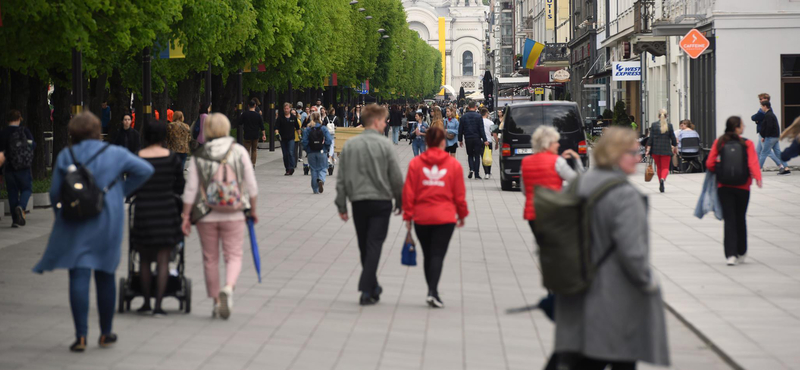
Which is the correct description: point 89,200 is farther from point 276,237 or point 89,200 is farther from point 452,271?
point 276,237

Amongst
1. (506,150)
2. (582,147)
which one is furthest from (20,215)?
(582,147)

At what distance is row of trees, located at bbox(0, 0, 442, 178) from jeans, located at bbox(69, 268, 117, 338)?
7.38 metres

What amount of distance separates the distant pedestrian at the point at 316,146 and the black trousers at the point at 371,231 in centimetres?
1281

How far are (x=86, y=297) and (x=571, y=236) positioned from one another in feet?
12.0

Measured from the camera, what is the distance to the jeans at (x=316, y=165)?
22469 millimetres

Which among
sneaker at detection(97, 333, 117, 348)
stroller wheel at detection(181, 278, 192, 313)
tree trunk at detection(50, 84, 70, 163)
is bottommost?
sneaker at detection(97, 333, 117, 348)

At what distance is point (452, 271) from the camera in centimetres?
1174

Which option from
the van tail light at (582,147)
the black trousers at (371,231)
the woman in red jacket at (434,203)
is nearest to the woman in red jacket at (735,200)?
the woman in red jacket at (434,203)

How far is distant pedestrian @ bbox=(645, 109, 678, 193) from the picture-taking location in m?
21.0

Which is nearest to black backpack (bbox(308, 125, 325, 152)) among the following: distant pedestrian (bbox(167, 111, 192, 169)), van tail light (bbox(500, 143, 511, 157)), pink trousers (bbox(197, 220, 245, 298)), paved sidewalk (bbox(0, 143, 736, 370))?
distant pedestrian (bbox(167, 111, 192, 169))

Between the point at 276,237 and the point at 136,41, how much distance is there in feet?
15.2

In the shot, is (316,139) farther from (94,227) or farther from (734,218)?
(94,227)

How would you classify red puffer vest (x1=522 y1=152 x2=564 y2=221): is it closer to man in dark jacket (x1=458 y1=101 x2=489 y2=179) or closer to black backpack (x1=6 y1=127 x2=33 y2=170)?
black backpack (x1=6 y1=127 x2=33 y2=170)

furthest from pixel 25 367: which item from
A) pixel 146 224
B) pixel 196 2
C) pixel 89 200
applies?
pixel 196 2
